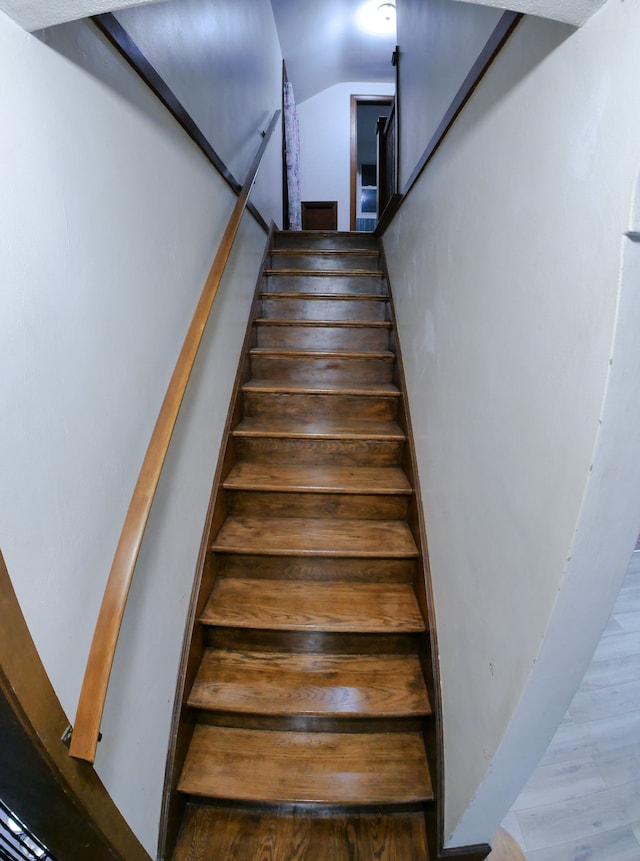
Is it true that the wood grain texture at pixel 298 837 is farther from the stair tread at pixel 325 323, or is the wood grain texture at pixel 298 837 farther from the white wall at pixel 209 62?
the stair tread at pixel 325 323

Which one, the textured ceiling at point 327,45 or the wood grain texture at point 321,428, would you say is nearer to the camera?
the wood grain texture at point 321,428

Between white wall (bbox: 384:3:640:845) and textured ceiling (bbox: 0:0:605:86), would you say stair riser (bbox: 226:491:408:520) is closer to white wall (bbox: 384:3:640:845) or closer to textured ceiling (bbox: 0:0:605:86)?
white wall (bbox: 384:3:640:845)

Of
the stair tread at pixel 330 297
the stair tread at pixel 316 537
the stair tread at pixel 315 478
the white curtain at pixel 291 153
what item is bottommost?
the stair tread at pixel 316 537

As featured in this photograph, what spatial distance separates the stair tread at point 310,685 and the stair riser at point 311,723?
0.05 meters

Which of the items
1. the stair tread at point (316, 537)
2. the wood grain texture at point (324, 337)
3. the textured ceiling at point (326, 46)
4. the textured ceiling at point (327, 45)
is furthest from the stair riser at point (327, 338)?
the textured ceiling at point (326, 46)

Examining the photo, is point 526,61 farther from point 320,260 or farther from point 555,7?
point 320,260

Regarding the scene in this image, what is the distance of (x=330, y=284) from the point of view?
274cm

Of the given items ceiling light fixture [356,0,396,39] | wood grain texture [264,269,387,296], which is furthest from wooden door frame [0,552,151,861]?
ceiling light fixture [356,0,396,39]

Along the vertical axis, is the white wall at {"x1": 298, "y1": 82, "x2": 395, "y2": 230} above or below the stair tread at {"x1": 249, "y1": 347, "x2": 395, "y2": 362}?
above

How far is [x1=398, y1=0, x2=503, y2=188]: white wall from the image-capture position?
1.13 metres

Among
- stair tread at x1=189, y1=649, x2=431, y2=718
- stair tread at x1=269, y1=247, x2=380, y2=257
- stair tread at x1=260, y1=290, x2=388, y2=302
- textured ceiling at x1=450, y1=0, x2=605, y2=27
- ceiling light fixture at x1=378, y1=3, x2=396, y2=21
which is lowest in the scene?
stair tread at x1=189, y1=649, x2=431, y2=718

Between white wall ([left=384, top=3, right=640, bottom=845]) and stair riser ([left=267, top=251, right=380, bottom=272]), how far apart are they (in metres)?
1.72

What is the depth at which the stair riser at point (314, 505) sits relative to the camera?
5.74ft

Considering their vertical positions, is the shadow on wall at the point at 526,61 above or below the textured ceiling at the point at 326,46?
below
